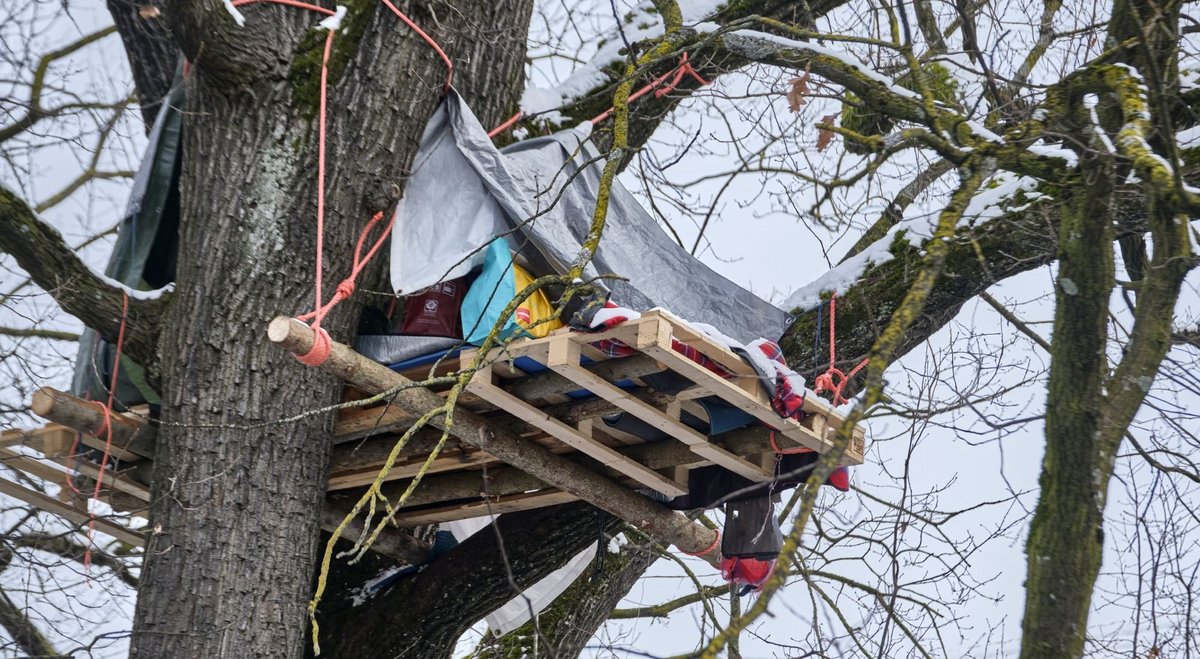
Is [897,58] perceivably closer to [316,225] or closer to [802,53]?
[802,53]

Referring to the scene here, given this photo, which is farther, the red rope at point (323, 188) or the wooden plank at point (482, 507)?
the wooden plank at point (482, 507)

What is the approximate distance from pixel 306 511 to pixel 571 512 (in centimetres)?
98

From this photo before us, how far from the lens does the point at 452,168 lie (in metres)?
4.21

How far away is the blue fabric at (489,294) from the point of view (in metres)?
3.69

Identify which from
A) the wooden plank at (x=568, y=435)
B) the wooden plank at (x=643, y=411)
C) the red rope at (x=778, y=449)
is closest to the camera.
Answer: the wooden plank at (x=643, y=411)

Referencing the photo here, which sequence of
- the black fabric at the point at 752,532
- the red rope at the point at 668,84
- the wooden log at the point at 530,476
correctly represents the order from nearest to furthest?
the wooden log at the point at 530,476, the black fabric at the point at 752,532, the red rope at the point at 668,84

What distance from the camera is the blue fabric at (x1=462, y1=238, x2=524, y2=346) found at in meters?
3.69

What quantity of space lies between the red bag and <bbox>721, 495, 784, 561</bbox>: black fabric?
42.3 inches

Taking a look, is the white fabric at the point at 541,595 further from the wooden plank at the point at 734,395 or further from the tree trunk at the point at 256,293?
the wooden plank at the point at 734,395

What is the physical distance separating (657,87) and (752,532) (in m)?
1.73

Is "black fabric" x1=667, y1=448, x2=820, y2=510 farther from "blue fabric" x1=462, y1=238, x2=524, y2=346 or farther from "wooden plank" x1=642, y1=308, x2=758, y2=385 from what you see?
"blue fabric" x1=462, y1=238, x2=524, y2=346

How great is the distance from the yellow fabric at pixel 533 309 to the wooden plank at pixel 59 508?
157cm

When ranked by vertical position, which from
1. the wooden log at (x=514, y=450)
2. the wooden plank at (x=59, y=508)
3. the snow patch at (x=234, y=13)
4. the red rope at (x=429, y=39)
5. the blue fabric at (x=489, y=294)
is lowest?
the wooden plank at (x=59, y=508)

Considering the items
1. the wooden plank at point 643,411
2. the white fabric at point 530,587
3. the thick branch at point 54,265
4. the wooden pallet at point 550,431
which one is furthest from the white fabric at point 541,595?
the thick branch at point 54,265
